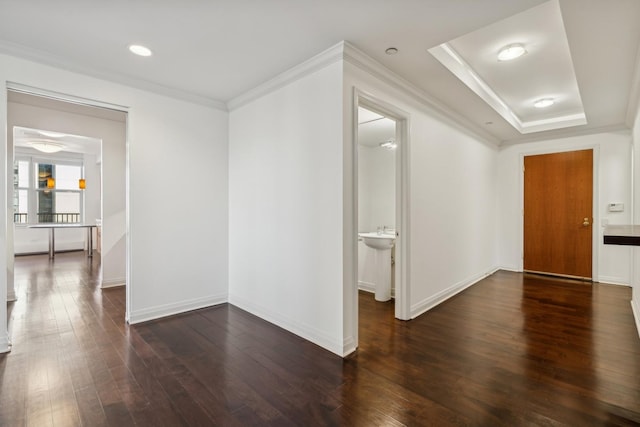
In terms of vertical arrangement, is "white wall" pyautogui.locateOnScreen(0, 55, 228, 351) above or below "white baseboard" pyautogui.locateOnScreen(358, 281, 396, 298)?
above

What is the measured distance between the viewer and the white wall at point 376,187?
4.89 meters

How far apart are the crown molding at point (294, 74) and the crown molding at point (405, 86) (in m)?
0.10

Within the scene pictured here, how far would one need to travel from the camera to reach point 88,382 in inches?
83.2

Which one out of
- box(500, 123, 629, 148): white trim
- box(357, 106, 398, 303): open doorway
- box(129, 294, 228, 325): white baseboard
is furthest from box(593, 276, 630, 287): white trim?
box(129, 294, 228, 325): white baseboard

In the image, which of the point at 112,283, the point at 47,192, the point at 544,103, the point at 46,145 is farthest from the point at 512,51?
the point at 47,192

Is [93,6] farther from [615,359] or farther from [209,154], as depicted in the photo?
[615,359]

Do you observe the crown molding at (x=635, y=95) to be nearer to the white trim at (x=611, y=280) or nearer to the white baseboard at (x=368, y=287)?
the white trim at (x=611, y=280)

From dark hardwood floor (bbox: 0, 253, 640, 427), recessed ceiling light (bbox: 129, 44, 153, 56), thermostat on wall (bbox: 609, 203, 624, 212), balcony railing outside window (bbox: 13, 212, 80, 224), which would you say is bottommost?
dark hardwood floor (bbox: 0, 253, 640, 427)

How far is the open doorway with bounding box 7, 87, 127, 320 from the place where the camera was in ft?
13.5

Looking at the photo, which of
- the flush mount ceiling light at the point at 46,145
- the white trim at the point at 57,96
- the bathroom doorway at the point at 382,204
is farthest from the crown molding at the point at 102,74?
the flush mount ceiling light at the point at 46,145

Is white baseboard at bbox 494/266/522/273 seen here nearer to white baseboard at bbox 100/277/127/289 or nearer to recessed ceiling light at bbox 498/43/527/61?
recessed ceiling light at bbox 498/43/527/61

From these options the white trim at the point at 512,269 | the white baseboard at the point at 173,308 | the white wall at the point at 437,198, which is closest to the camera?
the white wall at the point at 437,198

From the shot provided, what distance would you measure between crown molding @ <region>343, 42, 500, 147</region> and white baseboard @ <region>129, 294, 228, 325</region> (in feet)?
10.5

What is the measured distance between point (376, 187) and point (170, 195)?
10.4ft
